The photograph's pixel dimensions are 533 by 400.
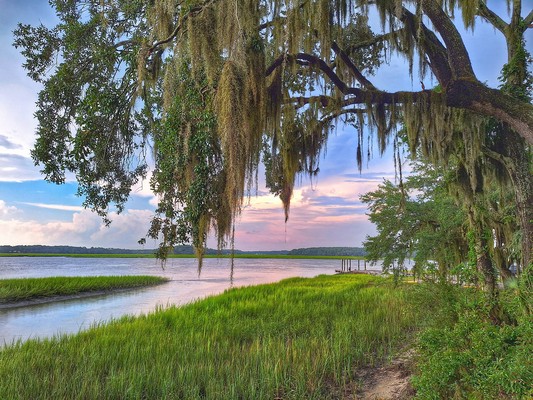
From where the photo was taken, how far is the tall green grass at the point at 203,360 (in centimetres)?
510

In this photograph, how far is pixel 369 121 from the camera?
7.46 meters

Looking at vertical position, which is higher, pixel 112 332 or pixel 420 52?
pixel 420 52

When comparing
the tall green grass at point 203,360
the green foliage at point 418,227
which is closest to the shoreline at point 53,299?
the tall green grass at point 203,360

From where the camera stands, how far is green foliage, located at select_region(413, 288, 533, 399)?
3.50m

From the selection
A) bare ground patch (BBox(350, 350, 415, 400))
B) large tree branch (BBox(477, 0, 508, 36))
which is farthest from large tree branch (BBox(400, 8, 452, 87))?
bare ground patch (BBox(350, 350, 415, 400))

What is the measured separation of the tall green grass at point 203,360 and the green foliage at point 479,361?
1.39m

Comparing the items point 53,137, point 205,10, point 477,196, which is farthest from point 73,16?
point 477,196

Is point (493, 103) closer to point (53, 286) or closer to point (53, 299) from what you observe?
point (53, 299)

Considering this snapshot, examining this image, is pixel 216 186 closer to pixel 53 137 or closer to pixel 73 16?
pixel 53 137

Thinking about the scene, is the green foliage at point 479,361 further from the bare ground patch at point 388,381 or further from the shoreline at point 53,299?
the shoreline at point 53,299

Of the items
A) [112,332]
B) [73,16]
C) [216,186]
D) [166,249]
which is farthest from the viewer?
[112,332]

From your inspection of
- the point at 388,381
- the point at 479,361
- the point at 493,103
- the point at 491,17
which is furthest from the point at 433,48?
the point at 388,381

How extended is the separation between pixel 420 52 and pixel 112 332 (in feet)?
29.9

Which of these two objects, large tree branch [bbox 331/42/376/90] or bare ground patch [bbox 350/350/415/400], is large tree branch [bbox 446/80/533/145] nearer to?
large tree branch [bbox 331/42/376/90]
